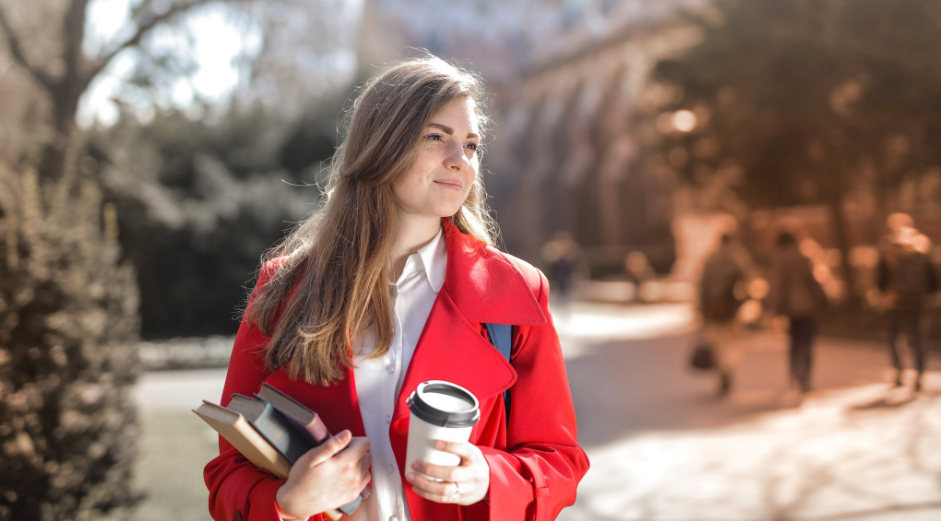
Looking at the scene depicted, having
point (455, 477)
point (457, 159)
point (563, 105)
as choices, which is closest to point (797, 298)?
point (457, 159)

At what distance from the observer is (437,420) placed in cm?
149

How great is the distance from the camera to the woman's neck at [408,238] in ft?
6.48

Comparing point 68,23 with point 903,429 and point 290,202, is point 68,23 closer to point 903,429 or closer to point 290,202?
point 903,429

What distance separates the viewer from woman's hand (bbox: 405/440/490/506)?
59.8 inches

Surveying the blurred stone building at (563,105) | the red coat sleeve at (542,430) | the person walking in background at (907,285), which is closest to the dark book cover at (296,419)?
the red coat sleeve at (542,430)

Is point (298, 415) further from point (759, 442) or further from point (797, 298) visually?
point (797, 298)

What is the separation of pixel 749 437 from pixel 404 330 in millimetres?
7483

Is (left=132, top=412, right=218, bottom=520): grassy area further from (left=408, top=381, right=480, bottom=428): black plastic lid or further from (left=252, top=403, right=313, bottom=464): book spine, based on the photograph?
(left=408, top=381, right=480, bottom=428): black plastic lid

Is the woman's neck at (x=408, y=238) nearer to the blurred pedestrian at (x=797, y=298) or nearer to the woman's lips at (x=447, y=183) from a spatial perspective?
the woman's lips at (x=447, y=183)

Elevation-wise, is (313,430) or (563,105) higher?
(563,105)

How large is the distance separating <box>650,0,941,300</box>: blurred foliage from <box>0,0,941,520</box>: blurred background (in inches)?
2.3

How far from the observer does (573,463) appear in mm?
1843

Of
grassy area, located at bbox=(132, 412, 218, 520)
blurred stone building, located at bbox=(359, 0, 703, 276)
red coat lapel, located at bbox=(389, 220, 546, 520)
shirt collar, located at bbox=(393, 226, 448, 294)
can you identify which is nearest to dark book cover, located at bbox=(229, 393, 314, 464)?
red coat lapel, located at bbox=(389, 220, 546, 520)

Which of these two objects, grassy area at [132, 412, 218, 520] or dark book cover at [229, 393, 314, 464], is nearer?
dark book cover at [229, 393, 314, 464]
